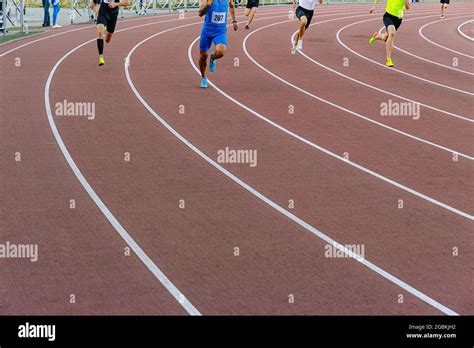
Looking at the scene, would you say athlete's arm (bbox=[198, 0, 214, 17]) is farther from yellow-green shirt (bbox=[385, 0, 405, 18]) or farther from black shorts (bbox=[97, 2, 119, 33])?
yellow-green shirt (bbox=[385, 0, 405, 18])

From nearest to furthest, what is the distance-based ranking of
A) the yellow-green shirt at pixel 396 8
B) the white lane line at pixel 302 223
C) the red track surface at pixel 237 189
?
1. the white lane line at pixel 302 223
2. the red track surface at pixel 237 189
3. the yellow-green shirt at pixel 396 8

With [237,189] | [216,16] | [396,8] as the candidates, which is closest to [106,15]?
[216,16]

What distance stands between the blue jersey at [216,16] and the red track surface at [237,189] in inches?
49.4

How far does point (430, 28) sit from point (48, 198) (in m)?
25.1

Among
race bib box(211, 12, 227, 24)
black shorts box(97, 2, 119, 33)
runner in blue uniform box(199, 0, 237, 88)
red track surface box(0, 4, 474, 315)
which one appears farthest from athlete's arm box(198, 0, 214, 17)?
black shorts box(97, 2, 119, 33)

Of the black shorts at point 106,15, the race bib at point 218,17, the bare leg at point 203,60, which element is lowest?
the bare leg at point 203,60

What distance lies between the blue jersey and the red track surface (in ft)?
4.11

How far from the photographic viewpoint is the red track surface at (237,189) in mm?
7082

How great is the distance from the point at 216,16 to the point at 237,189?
659 centimetres

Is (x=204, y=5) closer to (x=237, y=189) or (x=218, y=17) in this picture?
(x=218, y=17)

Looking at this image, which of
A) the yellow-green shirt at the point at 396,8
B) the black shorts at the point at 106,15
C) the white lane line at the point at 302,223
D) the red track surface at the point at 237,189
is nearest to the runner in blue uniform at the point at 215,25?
the red track surface at the point at 237,189

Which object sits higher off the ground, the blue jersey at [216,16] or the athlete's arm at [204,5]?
the athlete's arm at [204,5]

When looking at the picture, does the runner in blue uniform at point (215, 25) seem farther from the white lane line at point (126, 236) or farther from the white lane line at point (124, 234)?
the white lane line at point (126, 236)
